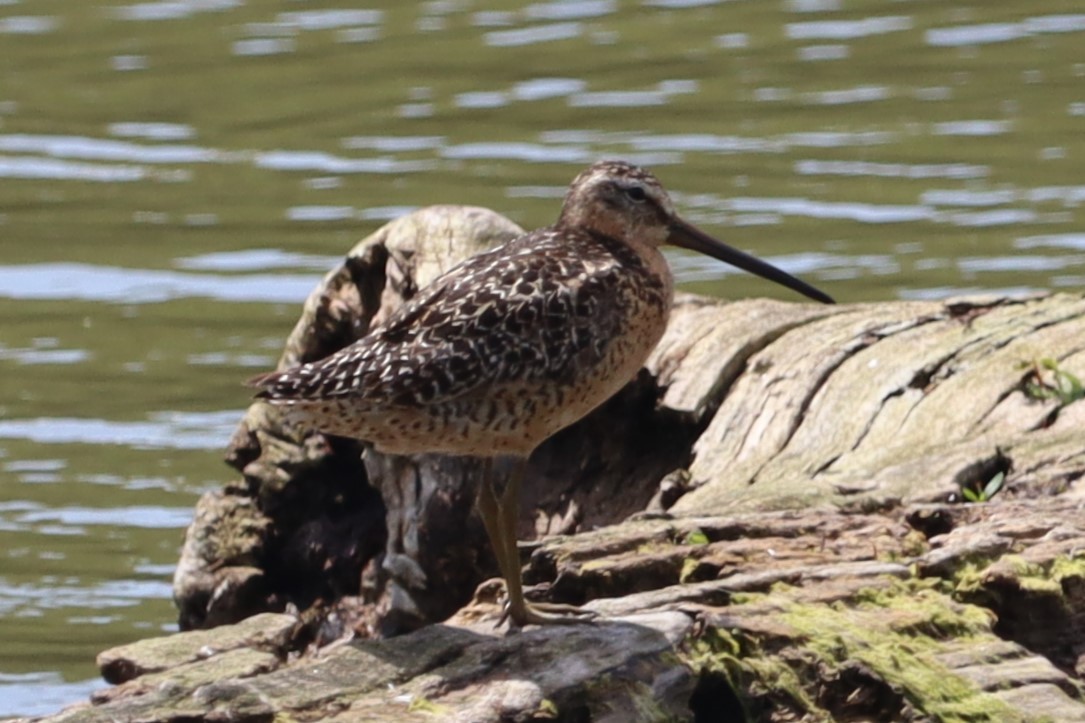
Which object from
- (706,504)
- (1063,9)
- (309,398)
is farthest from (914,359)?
(1063,9)

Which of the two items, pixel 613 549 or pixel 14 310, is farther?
pixel 14 310

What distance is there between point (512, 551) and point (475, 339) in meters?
0.57

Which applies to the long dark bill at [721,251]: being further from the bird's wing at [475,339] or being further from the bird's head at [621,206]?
the bird's wing at [475,339]

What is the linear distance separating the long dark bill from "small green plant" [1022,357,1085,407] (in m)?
0.67

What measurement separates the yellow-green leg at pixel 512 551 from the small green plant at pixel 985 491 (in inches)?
48.8

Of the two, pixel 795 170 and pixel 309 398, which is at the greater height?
pixel 309 398

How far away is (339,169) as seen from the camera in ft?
43.5

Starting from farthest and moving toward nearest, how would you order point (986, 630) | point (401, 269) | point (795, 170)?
point (795, 170)
point (401, 269)
point (986, 630)

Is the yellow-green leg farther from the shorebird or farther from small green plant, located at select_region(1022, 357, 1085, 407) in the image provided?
small green plant, located at select_region(1022, 357, 1085, 407)

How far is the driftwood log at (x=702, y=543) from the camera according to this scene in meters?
5.03

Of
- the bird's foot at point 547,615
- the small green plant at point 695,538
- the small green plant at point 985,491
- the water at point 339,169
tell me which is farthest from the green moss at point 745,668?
the water at point 339,169

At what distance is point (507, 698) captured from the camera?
4.82m

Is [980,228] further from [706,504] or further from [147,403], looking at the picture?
[706,504]

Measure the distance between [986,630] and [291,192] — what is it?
8117mm
